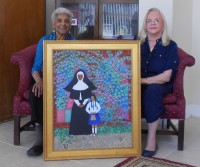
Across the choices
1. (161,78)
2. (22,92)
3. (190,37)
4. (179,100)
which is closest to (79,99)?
(22,92)

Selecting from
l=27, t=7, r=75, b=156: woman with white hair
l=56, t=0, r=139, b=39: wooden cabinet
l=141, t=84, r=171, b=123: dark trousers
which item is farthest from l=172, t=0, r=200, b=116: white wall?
l=27, t=7, r=75, b=156: woman with white hair

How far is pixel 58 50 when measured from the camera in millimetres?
2400

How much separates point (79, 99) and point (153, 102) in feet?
1.79

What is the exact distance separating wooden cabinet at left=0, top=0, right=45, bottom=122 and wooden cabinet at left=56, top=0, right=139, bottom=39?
0.98 ft

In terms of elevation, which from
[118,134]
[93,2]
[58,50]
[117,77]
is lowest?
[118,134]

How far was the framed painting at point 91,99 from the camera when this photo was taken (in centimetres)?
240

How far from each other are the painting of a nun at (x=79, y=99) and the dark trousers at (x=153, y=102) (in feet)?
1.45

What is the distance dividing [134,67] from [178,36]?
1.00 m

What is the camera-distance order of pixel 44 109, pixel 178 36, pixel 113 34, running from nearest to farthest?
pixel 44 109 → pixel 178 36 → pixel 113 34

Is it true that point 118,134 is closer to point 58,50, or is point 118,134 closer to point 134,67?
point 134,67

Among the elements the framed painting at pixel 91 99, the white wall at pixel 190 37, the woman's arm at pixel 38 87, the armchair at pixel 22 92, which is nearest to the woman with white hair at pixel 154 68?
the framed painting at pixel 91 99

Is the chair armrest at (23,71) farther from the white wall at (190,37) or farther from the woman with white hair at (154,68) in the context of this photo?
the white wall at (190,37)

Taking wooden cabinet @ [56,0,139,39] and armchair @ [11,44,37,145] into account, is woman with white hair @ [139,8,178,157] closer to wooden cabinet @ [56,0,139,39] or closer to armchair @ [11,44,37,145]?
wooden cabinet @ [56,0,139,39]

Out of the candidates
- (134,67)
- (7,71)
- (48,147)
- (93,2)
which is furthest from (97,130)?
(93,2)
